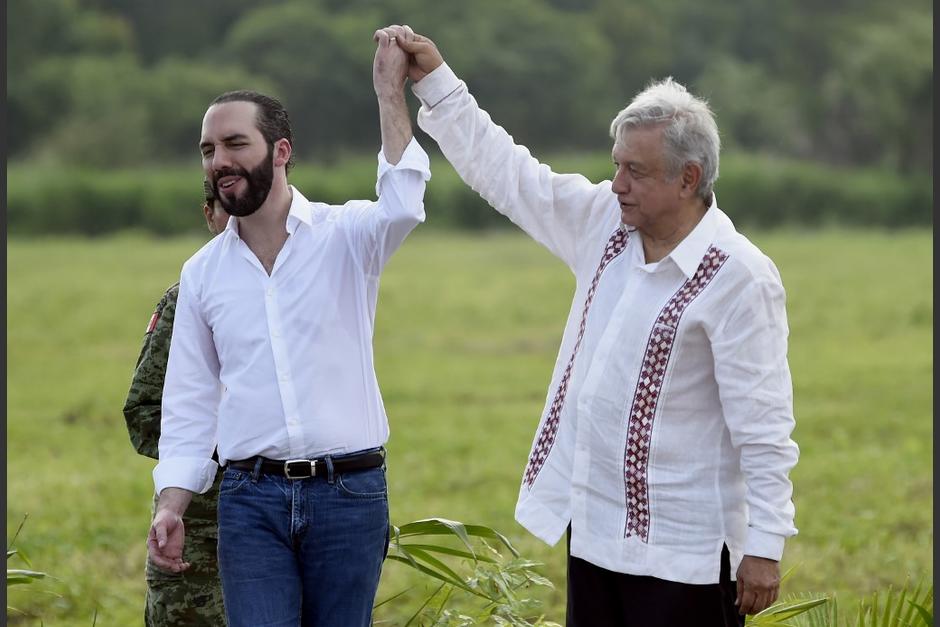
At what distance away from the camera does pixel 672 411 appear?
8.71ft

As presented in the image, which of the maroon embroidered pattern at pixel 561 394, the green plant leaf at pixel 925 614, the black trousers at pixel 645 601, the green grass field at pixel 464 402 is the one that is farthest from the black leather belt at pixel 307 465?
the green grass field at pixel 464 402

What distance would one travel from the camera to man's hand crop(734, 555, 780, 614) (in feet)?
8.53

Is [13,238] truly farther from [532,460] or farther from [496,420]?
[532,460]

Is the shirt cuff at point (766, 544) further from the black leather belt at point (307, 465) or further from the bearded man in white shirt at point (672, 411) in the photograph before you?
the black leather belt at point (307, 465)

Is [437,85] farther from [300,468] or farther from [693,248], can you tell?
[300,468]

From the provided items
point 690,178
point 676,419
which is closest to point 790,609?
point 676,419

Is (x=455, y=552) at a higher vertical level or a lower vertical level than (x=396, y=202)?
lower

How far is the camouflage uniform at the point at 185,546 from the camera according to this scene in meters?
3.02

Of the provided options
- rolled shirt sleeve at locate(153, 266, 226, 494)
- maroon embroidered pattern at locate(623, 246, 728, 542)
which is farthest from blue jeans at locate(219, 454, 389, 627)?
maroon embroidered pattern at locate(623, 246, 728, 542)

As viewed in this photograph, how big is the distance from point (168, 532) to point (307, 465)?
0.29 meters

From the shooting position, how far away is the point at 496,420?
10023mm

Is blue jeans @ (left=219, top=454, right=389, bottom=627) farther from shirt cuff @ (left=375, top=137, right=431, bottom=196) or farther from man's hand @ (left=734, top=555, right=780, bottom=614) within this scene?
man's hand @ (left=734, top=555, right=780, bottom=614)

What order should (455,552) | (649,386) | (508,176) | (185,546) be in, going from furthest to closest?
(455,552) < (185,546) < (508,176) < (649,386)

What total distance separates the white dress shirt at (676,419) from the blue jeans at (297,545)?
380mm
